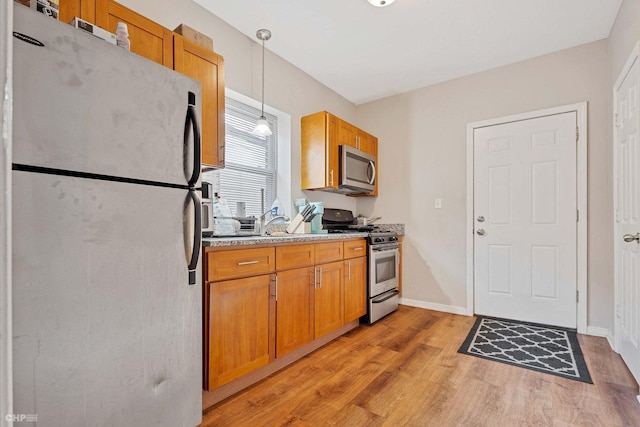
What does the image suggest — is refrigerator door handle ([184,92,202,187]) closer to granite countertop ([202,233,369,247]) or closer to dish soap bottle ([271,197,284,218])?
granite countertop ([202,233,369,247])

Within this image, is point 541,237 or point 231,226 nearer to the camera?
point 231,226

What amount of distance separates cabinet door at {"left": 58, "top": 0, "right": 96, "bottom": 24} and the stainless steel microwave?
7.47ft

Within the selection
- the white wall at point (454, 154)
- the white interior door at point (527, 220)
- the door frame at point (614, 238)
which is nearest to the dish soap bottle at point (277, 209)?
the white wall at point (454, 154)

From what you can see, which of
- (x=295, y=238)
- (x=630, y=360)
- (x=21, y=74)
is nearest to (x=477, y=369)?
(x=630, y=360)

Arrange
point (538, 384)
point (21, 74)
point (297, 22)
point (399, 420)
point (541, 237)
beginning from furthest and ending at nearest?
1. point (541, 237)
2. point (297, 22)
3. point (538, 384)
4. point (399, 420)
5. point (21, 74)

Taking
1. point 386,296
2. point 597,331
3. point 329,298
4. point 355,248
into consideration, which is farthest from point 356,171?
point 597,331

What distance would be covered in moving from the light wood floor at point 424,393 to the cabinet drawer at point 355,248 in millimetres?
784

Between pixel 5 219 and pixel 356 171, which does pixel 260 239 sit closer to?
pixel 5 219

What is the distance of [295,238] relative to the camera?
2.14m

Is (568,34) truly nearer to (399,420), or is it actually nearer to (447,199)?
(447,199)

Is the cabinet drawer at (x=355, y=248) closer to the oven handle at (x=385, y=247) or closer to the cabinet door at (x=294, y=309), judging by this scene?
the oven handle at (x=385, y=247)

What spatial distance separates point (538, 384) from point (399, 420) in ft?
3.34

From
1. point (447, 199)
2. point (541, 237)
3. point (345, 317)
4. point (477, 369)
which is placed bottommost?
point (477, 369)

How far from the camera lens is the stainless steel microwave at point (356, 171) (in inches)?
129
